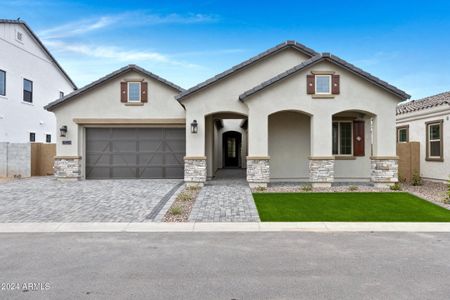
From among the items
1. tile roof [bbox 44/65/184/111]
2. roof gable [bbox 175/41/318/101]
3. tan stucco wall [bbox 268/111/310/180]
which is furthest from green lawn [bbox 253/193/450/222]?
tile roof [bbox 44/65/184/111]

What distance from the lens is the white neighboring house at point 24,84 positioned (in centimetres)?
2038

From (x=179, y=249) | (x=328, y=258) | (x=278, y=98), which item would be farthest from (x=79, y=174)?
(x=328, y=258)

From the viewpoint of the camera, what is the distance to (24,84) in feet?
73.0

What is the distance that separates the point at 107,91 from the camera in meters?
16.0

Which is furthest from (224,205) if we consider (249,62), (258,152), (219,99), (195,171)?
(249,62)

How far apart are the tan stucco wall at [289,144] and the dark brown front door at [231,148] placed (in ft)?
33.5

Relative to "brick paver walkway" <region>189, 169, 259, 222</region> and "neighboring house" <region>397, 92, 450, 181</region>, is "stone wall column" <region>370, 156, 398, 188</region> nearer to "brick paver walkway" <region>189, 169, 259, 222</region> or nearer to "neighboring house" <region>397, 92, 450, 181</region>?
"neighboring house" <region>397, 92, 450, 181</region>

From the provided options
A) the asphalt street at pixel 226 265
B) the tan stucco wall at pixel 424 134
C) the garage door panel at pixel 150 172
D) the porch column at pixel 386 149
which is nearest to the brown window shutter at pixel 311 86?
the porch column at pixel 386 149

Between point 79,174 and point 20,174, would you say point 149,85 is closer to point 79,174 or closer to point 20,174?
point 79,174

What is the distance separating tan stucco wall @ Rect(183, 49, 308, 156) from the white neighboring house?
14.2 m

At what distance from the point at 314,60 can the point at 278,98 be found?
210cm

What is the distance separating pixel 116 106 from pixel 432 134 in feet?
52.2

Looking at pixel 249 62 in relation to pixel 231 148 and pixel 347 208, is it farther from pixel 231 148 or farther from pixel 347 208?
pixel 231 148

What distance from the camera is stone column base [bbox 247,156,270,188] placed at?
12828 mm
